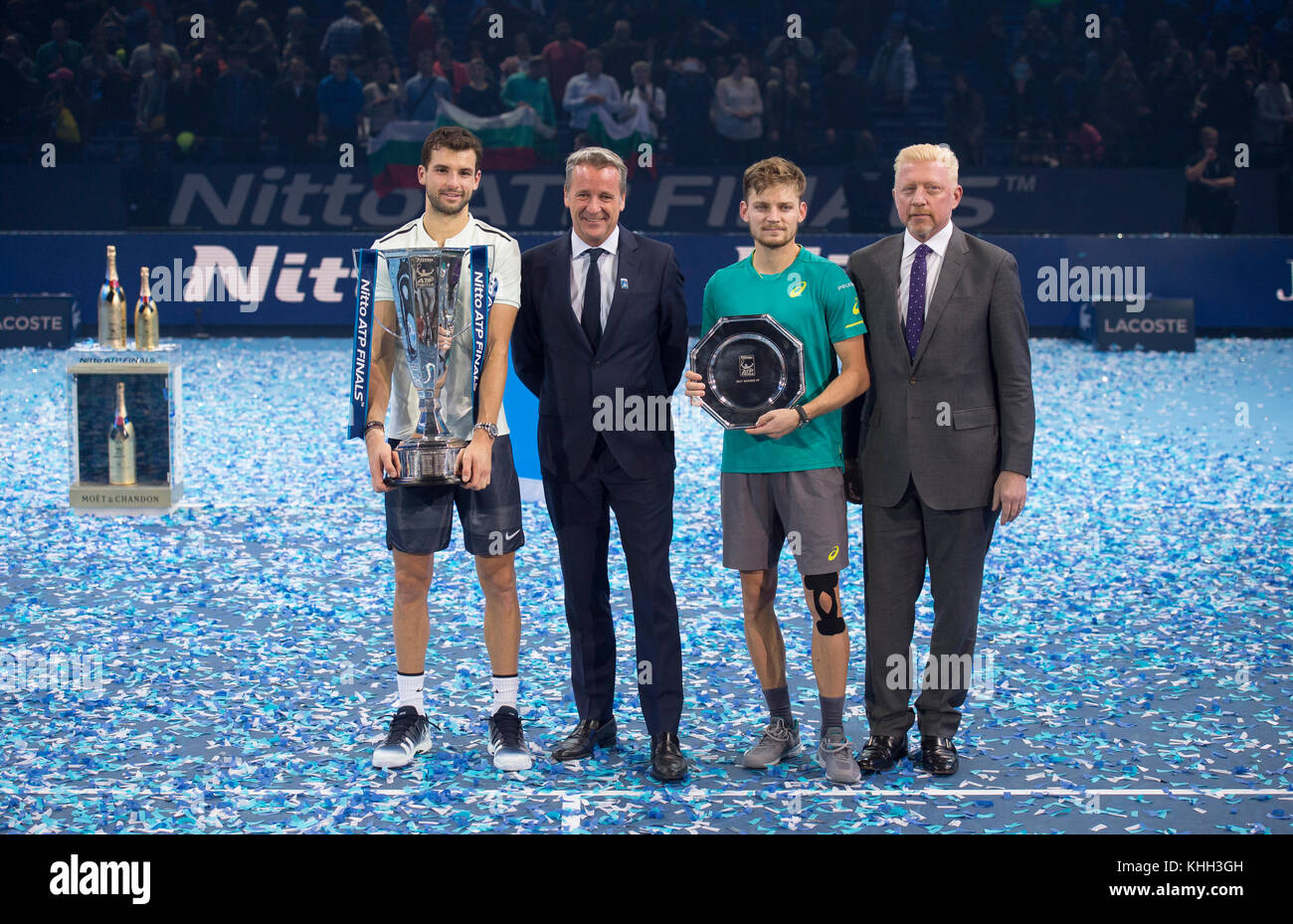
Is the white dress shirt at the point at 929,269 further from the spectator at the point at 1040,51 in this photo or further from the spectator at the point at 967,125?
the spectator at the point at 1040,51

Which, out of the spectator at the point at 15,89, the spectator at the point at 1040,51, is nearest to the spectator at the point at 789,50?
the spectator at the point at 1040,51

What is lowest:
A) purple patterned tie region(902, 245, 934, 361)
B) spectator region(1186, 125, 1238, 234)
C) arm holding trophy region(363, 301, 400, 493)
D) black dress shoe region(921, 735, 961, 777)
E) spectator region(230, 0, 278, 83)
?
black dress shoe region(921, 735, 961, 777)

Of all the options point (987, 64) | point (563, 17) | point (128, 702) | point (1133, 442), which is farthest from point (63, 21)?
point (128, 702)

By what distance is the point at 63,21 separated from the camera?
20.0 metres

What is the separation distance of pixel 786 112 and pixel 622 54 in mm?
2496

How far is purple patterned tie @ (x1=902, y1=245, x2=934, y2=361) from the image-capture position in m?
4.74

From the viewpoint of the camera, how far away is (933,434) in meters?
4.73

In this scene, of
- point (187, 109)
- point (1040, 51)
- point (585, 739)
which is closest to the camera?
point (585, 739)

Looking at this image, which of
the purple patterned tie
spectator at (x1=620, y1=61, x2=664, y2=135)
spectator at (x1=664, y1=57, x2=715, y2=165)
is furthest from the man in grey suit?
spectator at (x1=664, y1=57, x2=715, y2=165)

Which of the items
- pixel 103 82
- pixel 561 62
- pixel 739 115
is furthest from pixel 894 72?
pixel 103 82

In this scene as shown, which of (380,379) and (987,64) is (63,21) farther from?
(380,379)

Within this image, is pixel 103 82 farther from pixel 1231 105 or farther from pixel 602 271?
pixel 602 271

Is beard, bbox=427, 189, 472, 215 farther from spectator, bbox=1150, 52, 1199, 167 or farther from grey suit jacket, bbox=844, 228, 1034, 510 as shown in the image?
spectator, bbox=1150, 52, 1199, 167

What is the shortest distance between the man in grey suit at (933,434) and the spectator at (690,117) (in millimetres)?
14955
